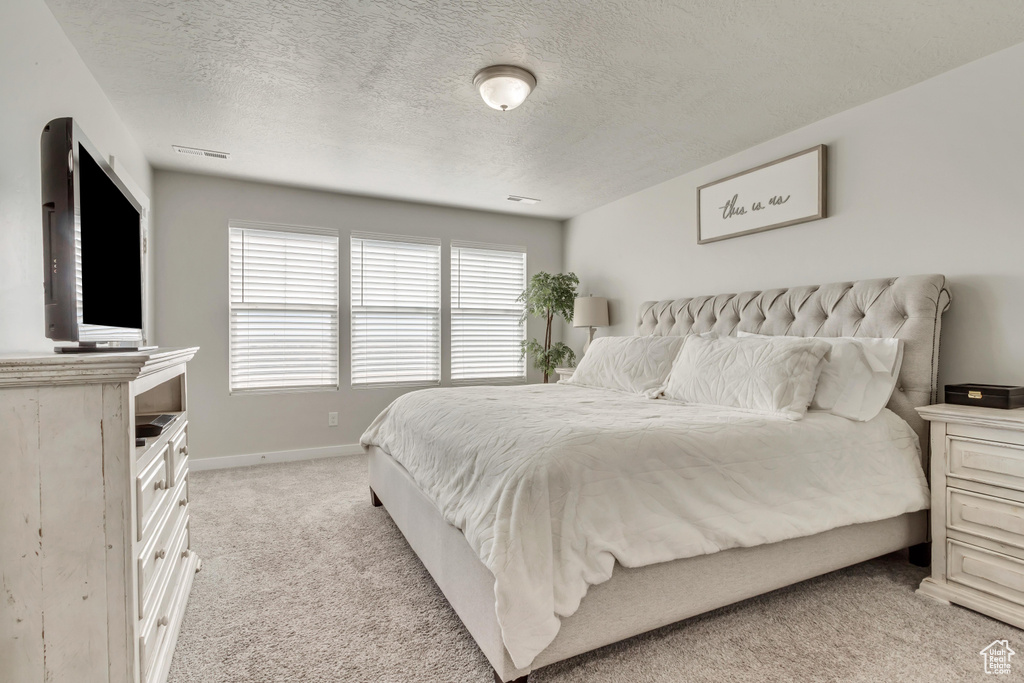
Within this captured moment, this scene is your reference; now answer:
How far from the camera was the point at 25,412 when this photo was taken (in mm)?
1049

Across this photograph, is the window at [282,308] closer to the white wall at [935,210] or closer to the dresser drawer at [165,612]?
the dresser drawer at [165,612]

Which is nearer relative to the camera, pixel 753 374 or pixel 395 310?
pixel 753 374

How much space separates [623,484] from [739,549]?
58cm

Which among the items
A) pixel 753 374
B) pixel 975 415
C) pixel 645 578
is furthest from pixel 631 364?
pixel 645 578

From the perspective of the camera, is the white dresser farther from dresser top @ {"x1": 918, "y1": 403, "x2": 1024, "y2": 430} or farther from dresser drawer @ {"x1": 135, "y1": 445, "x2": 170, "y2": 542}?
dresser top @ {"x1": 918, "y1": 403, "x2": 1024, "y2": 430}

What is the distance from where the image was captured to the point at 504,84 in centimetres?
234

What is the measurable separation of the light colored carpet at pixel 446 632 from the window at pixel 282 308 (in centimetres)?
192

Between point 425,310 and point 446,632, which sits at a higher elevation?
point 425,310

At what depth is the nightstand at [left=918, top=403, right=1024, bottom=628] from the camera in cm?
179

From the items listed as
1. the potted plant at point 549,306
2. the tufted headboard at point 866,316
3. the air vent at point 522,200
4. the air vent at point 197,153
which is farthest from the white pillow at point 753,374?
the air vent at point 197,153

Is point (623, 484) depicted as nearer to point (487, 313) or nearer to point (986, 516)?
point (986, 516)

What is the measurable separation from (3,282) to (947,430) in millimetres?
3479

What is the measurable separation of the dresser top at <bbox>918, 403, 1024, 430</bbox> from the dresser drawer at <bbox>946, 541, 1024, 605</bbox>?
1.61 feet

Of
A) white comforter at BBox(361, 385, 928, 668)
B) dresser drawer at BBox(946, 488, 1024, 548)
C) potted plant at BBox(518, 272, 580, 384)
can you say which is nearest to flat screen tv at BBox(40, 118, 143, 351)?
white comforter at BBox(361, 385, 928, 668)
